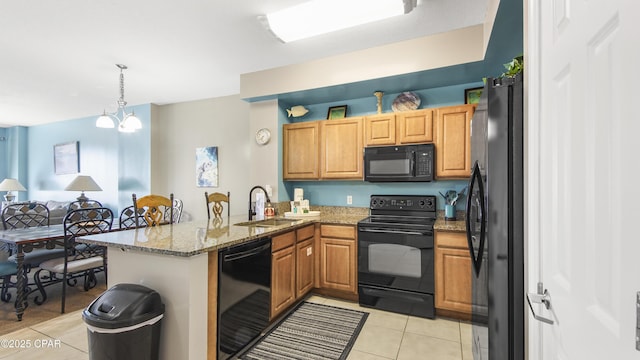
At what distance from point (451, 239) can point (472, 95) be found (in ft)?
5.25

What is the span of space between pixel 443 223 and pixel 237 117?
353cm

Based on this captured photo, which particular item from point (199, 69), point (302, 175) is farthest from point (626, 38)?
point (199, 69)

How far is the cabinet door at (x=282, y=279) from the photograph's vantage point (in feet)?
8.27

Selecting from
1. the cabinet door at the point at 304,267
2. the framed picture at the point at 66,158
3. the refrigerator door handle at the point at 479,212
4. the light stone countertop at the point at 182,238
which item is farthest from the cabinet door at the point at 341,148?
the framed picture at the point at 66,158

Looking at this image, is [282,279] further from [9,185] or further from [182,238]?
[9,185]

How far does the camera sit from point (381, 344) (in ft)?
7.52

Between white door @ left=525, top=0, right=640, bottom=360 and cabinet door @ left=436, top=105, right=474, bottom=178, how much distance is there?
189 centimetres

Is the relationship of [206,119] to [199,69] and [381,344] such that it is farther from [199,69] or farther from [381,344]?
[381,344]

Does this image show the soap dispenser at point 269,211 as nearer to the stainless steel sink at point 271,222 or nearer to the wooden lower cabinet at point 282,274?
the stainless steel sink at point 271,222

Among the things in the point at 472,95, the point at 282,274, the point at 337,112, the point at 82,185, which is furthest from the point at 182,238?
the point at 82,185

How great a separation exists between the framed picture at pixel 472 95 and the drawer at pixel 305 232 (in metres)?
2.18

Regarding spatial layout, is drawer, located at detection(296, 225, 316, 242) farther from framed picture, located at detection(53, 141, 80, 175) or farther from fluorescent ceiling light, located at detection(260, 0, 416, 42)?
framed picture, located at detection(53, 141, 80, 175)

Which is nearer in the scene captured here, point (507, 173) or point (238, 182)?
point (507, 173)

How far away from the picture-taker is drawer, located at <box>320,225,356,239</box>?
304 cm
